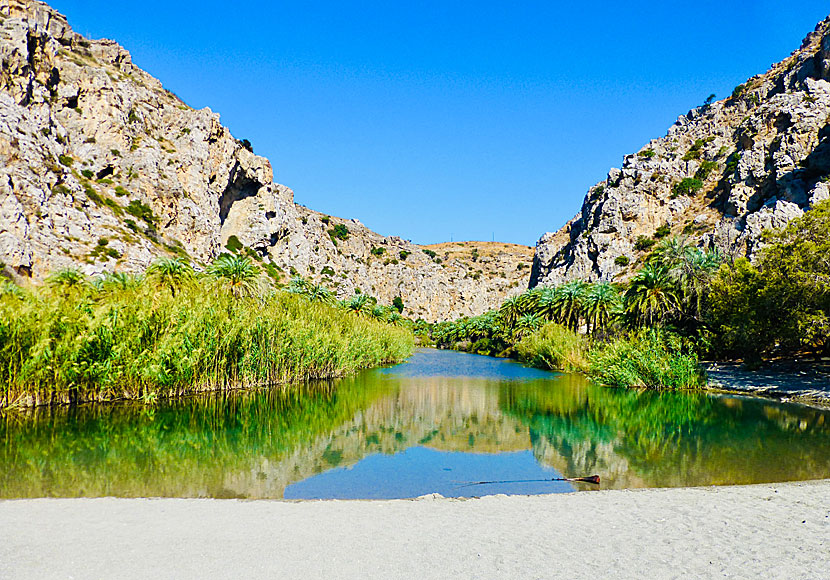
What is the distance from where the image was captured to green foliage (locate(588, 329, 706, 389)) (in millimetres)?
26609

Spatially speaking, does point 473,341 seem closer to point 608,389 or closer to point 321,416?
point 608,389

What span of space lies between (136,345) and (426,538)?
48.1 ft

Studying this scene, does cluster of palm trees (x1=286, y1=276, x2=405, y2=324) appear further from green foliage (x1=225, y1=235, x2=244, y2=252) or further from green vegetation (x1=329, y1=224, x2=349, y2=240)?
green vegetation (x1=329, y1=224, x2=349, y2=240)

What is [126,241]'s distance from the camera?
60625mm

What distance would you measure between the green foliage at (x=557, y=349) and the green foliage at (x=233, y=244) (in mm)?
57677

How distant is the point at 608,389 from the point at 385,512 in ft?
74.4

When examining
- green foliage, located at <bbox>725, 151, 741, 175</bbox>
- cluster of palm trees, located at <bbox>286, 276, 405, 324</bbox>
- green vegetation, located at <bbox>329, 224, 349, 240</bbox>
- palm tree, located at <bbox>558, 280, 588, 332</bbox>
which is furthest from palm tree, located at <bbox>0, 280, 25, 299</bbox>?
green vegetation, located at <bbox>329, 224, 349, 240</bbox>

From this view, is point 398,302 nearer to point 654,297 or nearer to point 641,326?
point 641,326

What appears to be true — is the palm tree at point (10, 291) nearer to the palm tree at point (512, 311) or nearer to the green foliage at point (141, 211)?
the palm tree at point (512, 311)

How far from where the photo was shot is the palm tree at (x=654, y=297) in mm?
34438

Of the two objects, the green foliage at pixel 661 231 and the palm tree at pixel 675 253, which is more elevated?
the green foliage at pixel 661 231

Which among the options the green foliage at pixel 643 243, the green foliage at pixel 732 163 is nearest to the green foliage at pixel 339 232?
the green foliage at pixel 643 243

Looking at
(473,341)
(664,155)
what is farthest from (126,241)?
(664,155)

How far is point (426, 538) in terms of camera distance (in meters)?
6.13
